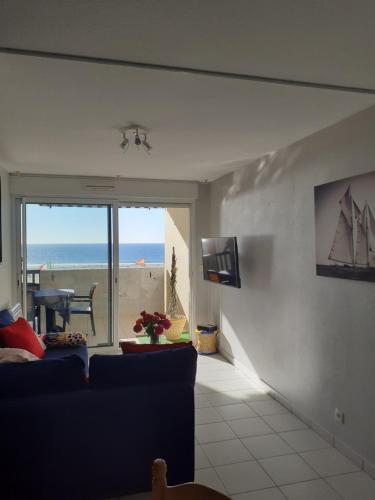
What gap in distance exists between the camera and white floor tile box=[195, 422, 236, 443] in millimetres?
3160

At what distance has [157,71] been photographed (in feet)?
6.68

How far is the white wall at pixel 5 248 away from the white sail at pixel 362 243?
380cm

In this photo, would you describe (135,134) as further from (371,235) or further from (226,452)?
(226,452)

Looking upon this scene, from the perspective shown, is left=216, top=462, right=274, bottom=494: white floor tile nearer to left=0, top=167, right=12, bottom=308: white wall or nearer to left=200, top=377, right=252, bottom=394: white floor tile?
left=200, top=377, right=252, bottom=394: white floor tile

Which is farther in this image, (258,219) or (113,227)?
(113,227)

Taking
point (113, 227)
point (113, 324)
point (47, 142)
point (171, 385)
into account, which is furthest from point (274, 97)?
point (113, 324)

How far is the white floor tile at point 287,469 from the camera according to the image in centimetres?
262

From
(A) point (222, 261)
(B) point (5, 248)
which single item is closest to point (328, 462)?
(A) point (222, 261)

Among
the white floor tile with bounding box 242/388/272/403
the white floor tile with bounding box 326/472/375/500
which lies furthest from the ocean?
the white floor tile with bounding box 326/472/375/500

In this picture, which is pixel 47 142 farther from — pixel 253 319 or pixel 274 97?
pixel 253 319

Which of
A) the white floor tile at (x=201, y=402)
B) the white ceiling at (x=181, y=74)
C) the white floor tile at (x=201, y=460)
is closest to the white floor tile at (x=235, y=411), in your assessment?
the white floor tile at (x=201, y=402)

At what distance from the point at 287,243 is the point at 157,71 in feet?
7.11

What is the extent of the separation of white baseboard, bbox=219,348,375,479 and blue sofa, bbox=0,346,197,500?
122 cm

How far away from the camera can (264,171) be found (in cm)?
415
